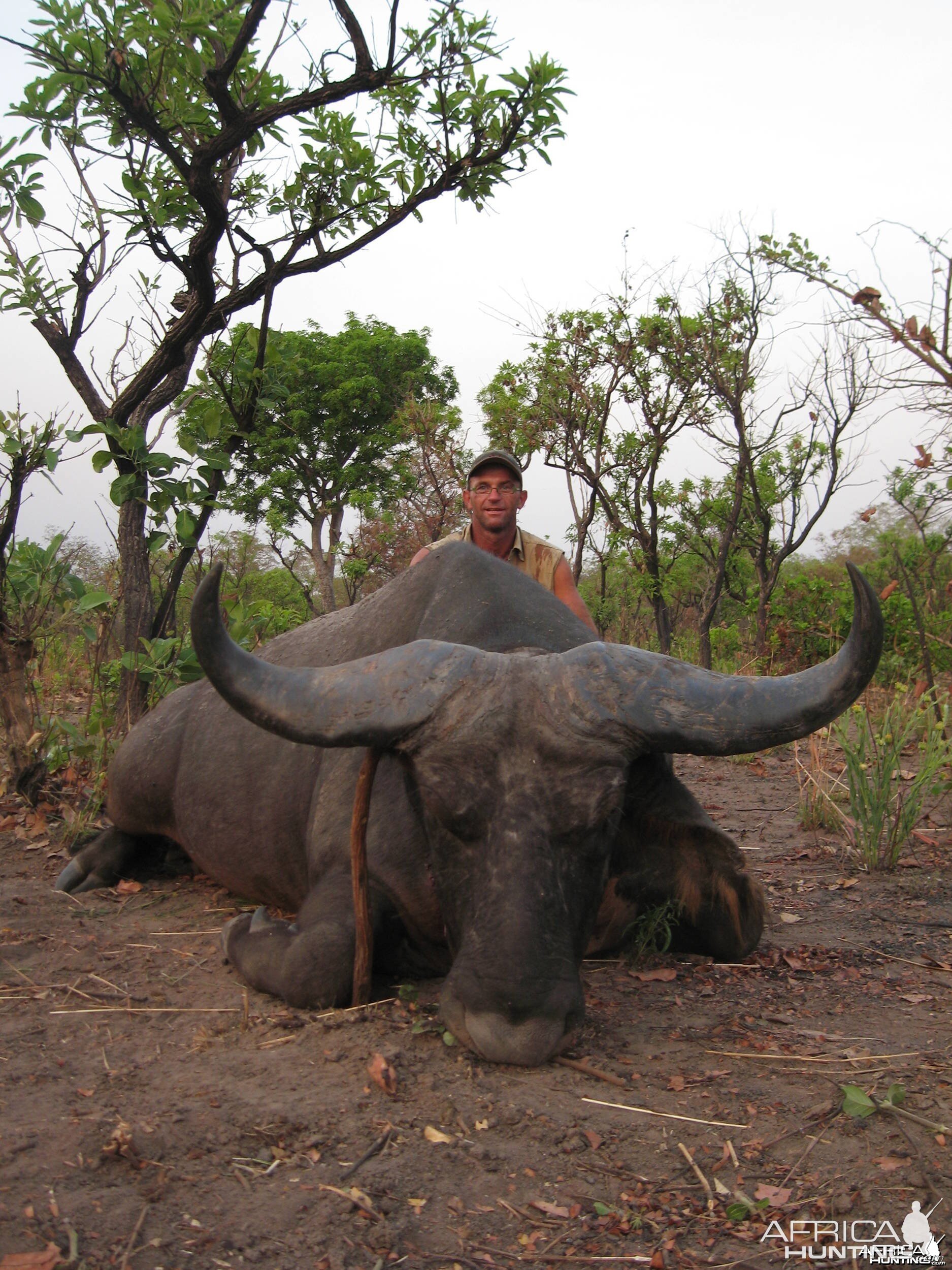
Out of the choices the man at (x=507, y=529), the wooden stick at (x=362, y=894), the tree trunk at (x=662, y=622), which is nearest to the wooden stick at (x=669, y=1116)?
the wooden stick at (x=362, y=894)

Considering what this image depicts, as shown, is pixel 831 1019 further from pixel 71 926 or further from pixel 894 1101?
pixel 71 926

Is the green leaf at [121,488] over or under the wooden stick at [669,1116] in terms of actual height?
over

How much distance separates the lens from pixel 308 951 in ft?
Answer: 10.5

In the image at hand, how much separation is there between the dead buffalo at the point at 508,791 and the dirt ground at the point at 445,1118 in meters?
0.16

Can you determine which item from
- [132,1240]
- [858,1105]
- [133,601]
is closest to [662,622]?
[133,601]

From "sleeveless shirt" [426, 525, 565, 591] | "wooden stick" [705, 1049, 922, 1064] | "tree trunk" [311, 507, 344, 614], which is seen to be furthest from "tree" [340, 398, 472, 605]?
"wooden stick" [705, 1049, 922, 1064]

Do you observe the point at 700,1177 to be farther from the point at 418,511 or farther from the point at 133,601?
the point at 418,511

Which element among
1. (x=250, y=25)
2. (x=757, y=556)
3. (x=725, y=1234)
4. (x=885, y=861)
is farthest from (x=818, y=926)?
(x=757, y=556)

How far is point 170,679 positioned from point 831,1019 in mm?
3852

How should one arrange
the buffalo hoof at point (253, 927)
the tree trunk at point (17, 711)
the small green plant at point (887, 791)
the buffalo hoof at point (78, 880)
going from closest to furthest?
the buffalo hoof at point (253, 927) < the small green plant at point (887, 791) < the buffalo hoof at point (78, 880) < the tree trunk at point (17, 711)

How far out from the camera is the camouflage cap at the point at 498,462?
18.5 feet

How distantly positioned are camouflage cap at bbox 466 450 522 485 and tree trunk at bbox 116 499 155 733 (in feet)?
6.06

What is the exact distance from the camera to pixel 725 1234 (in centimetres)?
201

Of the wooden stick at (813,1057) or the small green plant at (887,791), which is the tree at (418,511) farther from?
the wooden stick at (813,1057)
